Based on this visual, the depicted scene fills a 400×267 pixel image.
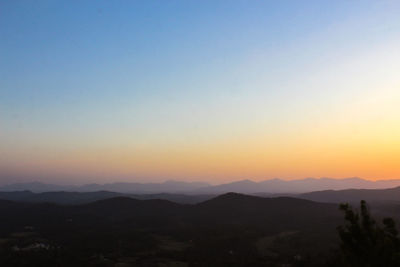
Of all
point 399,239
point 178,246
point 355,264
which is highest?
point 399,239

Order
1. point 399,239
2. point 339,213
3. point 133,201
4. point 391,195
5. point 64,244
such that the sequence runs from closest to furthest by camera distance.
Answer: point 399,239, point 64,244, point 339,213, point 133,201, point 391,195

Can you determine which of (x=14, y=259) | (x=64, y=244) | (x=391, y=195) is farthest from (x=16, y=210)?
(x=391, y=195)

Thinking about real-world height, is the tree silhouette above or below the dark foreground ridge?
above

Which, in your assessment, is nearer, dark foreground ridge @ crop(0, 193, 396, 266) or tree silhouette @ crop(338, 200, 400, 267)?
tree silhouette @ crop(338, 200, 400, 267)

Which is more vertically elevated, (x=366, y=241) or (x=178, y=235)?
(x=366, y=241)

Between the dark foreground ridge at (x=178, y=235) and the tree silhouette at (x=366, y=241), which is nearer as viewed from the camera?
the tree silhouette at (x=366, y=241)

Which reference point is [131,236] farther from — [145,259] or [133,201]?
[133,201]

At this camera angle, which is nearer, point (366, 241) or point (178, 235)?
point (366, 241)

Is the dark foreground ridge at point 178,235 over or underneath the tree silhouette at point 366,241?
underneath
